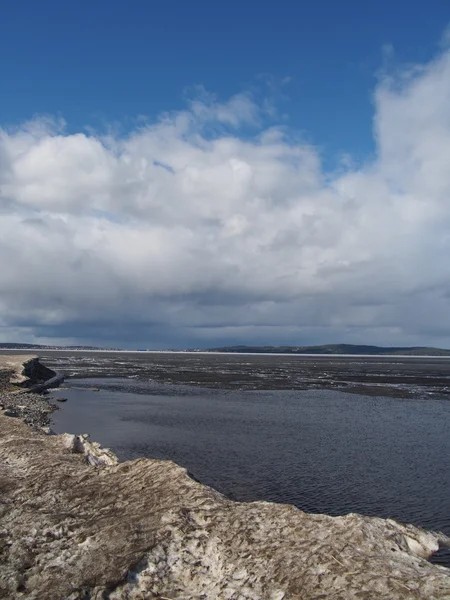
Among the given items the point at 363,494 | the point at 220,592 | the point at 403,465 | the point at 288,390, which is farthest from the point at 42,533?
the point at 288,390

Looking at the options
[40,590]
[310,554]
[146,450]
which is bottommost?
[146,450]

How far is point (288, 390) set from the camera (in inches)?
3410

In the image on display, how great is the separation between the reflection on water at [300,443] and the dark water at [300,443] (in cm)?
9

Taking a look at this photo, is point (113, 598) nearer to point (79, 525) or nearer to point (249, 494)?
point (79, 525)

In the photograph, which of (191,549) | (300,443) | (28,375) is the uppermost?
(191,549)

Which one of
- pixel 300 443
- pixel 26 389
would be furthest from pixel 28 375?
pixel 300 443

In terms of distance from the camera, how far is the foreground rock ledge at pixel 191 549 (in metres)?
9.61

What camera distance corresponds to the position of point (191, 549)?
443 inches

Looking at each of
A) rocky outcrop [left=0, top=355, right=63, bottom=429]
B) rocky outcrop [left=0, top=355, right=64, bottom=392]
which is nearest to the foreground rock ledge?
rocky outcrop [left=0, top=355, right=63, bottom=429]

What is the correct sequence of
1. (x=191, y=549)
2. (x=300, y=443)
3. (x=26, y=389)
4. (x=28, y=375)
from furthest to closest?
(x=28, y=375), (x=26, y=389), (x=300, y=443), (x=191, y=549)

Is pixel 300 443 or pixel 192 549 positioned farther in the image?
pixel 300 443

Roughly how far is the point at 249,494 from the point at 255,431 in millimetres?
19639

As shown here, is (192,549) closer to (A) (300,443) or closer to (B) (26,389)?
(A) (300,443)

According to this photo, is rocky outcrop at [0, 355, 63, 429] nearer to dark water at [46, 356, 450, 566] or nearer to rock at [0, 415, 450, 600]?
dark water at [46, 356, 450, 566]
